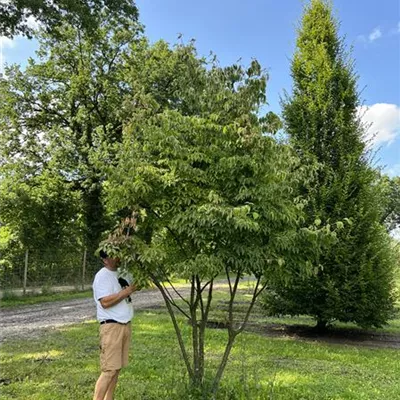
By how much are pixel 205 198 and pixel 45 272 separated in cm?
1304

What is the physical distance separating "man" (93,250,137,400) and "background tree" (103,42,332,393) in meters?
0.22

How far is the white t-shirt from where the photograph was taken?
3828 millimetres

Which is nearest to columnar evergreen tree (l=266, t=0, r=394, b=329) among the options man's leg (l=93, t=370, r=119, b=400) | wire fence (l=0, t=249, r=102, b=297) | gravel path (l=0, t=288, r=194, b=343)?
gravel path (l=0, t=288, r=194, b=343)

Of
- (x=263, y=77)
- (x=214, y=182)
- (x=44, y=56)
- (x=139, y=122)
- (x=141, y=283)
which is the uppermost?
(x=44, y=56)

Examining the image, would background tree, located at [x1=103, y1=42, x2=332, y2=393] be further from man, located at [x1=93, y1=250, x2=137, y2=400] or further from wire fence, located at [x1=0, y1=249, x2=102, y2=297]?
wire fence, located at [x1=0, y1=249, x2=102, y2=297]

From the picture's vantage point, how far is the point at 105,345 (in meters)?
3.80

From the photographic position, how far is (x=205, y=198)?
391 cm

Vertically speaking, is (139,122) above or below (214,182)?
above

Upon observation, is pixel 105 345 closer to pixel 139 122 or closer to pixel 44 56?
pixel 139 122

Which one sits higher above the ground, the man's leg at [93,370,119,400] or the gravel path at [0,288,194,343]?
the man's leg at [93,370,119,400]

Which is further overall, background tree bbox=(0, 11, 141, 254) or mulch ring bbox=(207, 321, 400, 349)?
background tree bbox=(0, 11, 141, 254)

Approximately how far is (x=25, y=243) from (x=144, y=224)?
42.5 feet

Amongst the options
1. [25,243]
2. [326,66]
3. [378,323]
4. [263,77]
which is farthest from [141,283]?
[25,243]

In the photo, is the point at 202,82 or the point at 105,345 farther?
the point at 202,82
